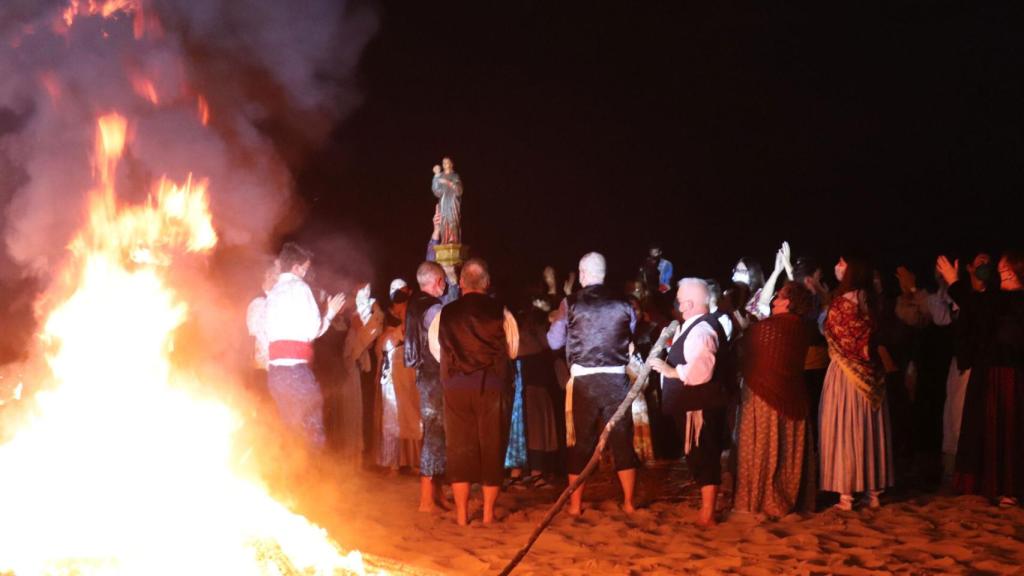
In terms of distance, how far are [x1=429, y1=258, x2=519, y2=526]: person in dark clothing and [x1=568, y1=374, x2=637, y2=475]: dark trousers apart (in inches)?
23.7

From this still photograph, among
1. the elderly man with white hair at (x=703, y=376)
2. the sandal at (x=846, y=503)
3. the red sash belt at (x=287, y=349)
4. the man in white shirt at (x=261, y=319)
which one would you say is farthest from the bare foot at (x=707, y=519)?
the man in white shirt at (x=261, y=319)

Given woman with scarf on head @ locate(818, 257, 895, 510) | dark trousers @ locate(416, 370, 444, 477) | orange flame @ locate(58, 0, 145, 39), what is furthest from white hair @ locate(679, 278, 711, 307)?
orange flame @ locate(58, 0, 145, 39)

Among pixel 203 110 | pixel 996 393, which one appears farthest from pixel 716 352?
pixel 203 110

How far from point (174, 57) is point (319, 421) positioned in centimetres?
353

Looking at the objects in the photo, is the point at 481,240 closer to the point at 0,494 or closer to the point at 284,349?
the point at 284,349

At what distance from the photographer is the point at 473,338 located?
6777mm

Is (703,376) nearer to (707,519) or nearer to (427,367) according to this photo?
(707,519)

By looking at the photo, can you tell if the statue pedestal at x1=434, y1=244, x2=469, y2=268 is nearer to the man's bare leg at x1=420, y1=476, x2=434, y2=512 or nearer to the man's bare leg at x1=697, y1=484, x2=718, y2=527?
the man's bare leg at x1=420, y1=476, x2=434, y2=512

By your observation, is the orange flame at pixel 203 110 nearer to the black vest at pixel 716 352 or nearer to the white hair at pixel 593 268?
the white hair at pixel 593 268

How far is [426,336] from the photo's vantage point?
24.4ft

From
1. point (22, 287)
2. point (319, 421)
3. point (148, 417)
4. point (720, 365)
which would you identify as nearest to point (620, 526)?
point (720, 365)

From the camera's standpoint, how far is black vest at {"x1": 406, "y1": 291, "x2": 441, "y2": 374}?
743 cm

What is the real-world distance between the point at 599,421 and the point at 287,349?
2624mm

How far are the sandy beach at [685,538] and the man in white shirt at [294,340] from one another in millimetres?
868
